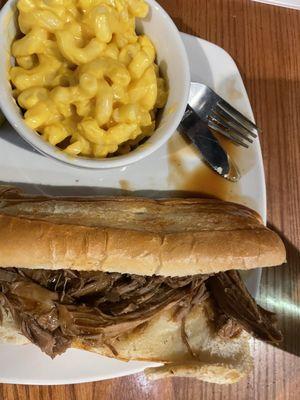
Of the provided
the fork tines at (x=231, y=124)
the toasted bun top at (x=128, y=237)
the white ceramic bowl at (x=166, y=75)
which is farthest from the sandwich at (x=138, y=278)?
the fork tines at (x=231, y=124)

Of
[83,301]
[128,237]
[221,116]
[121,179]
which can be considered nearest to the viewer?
[128,237]

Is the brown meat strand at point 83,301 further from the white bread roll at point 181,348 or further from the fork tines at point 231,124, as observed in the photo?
the fork tines at point 231,124

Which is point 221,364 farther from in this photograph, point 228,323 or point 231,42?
point 231,42

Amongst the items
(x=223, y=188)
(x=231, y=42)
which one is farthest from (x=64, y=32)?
(x=231, y=42)

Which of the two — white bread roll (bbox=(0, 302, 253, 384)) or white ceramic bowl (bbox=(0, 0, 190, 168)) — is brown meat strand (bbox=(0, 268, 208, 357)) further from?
white ceramic bowl (bbox=(0, 0, 190, 168))

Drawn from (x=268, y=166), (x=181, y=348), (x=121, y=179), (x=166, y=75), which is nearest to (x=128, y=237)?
(x=121, y=179)

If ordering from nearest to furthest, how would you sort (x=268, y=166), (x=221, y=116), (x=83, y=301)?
1. (x=83, y=301)
2. (x=221, y=116)
3. (x=268, y=166)

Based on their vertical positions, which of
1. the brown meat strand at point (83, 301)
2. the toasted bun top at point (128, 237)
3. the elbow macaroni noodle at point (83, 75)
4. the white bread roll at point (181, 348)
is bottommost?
the white bread roll at point (181, 348)

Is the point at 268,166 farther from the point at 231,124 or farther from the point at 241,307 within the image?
the point at 241,307
